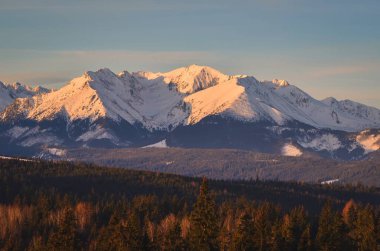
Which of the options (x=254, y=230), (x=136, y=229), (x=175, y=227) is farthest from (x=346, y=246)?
(x=136, y=229)

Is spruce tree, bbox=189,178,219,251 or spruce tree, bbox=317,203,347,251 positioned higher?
spruce tree, bbox=189,178,219,251

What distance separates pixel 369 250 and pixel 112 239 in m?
55.8

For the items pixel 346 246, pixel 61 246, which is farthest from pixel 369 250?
pixel 61 246

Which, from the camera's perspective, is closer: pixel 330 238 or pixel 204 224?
pixel 204 224

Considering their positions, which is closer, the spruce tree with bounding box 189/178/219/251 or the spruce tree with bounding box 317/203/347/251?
the spruce tree with bounding box 189/178/219/251

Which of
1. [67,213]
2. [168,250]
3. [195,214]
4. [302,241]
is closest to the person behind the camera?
[67,213]

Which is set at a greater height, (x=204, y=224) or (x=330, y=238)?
(x=204, y=224)

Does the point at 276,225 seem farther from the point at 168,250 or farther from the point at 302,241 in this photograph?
the point at 168,250

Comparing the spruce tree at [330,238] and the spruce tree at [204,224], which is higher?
the spruce tree at [204,224]

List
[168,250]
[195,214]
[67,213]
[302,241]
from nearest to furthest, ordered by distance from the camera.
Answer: [67,213] < [195,214] < [168,250] < [302,241]

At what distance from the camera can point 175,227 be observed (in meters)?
178

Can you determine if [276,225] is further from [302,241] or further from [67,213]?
[67,213]

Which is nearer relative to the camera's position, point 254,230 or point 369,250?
point 254,230

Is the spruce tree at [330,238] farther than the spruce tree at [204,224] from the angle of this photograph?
Yes
